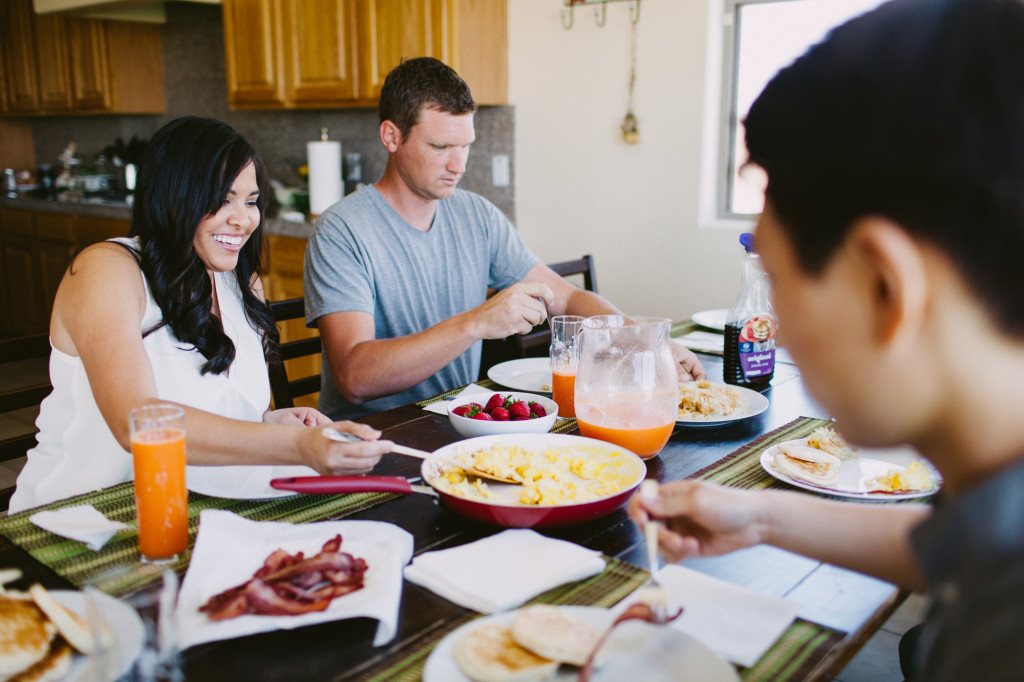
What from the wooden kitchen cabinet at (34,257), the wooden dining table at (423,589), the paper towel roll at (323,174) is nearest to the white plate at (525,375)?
the wooden dining table at (423,589)

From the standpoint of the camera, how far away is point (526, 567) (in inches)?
36.0

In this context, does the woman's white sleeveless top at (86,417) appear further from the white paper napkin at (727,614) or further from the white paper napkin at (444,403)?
the white paper napkin at (727,614)

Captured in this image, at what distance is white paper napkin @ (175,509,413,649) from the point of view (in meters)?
0.79

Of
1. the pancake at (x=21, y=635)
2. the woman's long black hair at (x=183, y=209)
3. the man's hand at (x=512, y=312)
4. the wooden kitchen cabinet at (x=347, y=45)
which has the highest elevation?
the wooden kitchen cabinet at (x=347, y=45)

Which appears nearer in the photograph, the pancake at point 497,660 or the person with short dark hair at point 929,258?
the person with short dark hair at point 929,258

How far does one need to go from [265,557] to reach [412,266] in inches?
53.0

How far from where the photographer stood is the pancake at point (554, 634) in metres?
0.72

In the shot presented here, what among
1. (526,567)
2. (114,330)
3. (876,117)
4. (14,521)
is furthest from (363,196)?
(876,117)

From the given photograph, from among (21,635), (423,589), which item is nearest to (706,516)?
(423,589)

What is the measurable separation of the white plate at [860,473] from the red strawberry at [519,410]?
0.40m

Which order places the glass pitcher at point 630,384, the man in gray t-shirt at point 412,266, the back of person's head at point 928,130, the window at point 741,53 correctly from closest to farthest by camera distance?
1. the back of person's head at point 928,130
2. the glass pitcher at point 630,384
3. the man in gray t-shirt at point 412,266
4. the window at point 741,53

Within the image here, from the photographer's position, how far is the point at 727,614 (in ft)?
2.74

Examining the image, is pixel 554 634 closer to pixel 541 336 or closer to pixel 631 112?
pixel 541 336

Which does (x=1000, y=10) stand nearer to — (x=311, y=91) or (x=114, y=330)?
(x=114, y=330)
